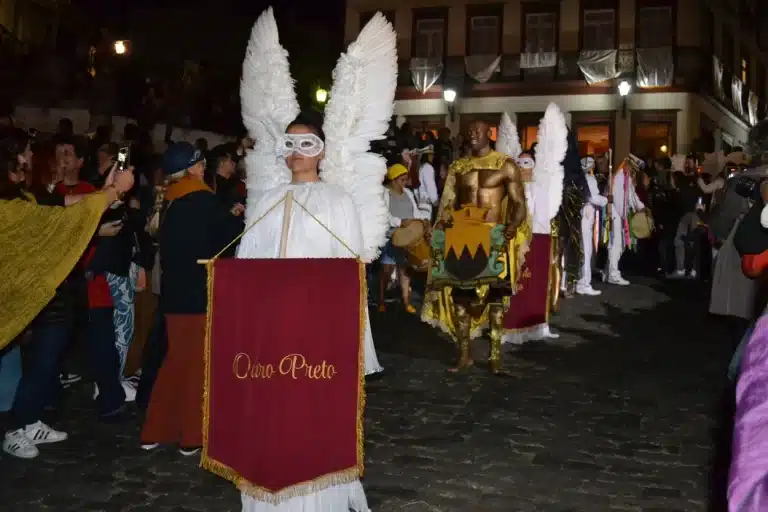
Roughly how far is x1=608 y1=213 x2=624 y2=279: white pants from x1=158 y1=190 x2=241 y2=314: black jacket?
35.3 feet

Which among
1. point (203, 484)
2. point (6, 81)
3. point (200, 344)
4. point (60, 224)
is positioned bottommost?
point (203, 484)

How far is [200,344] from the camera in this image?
18.1 ft

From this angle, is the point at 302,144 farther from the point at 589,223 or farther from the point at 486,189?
the point at 589,223

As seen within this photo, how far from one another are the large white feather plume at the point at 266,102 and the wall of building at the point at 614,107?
Result: 997 inches

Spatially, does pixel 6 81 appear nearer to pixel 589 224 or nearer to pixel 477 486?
pixel 589 224

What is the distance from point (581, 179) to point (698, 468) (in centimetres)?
777

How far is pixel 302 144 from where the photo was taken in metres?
4.60

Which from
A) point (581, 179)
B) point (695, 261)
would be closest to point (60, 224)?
point (581, 179)

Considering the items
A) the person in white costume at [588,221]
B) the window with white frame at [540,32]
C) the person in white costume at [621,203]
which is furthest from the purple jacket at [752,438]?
the window with white frame at [540,32]

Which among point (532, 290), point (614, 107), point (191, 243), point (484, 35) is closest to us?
point (191, 243)

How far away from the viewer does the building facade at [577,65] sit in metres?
30.6

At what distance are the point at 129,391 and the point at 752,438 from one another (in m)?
6.22

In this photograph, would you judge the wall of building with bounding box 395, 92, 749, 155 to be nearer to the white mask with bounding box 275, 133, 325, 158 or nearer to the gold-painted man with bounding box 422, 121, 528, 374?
the gold-painted man with bounding box 422, 121, 528, 374

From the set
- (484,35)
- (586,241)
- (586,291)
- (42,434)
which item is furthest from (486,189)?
(484,35)
